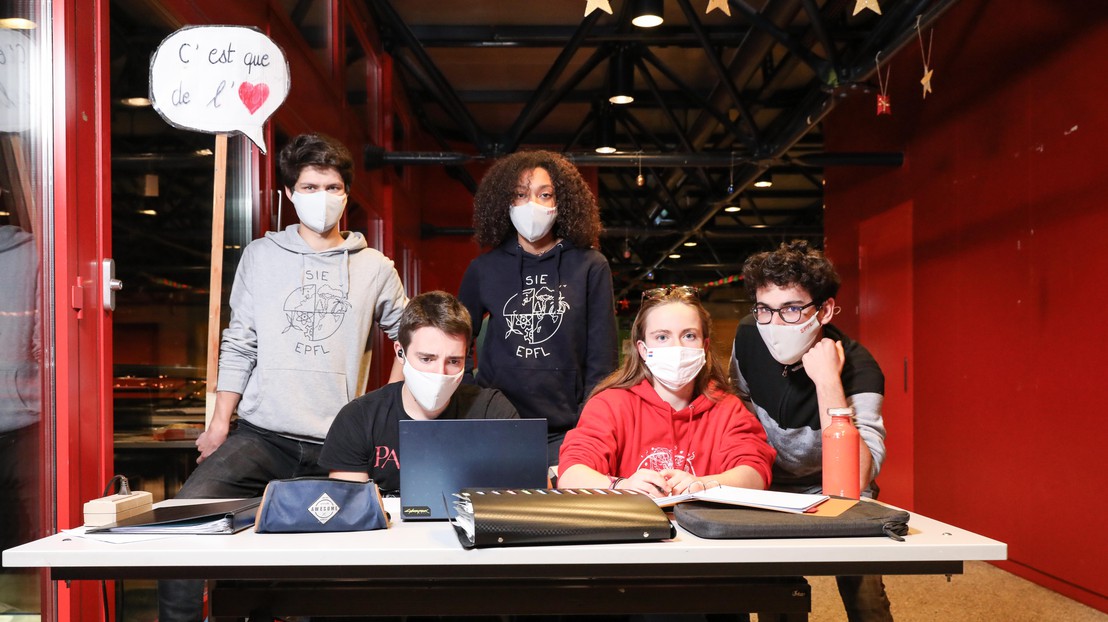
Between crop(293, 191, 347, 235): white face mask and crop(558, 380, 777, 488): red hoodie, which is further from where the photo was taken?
crop(293, 191, 347, 235): white face mask

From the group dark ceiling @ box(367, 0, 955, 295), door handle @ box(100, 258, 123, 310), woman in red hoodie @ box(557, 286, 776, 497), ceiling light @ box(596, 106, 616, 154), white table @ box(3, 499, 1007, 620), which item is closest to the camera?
white table @ box(3, 499, 1007, 620)

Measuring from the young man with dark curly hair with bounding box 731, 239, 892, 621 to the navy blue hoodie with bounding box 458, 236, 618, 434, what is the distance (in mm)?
522

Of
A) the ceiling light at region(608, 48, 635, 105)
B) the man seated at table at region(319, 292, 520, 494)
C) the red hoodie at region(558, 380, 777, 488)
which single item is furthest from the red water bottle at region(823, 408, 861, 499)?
the ceiling light at region(608, 48, 635, 105)

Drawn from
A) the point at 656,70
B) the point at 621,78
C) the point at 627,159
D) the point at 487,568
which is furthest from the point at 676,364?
the point at 656,70

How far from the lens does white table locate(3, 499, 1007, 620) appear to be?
141 centimetres

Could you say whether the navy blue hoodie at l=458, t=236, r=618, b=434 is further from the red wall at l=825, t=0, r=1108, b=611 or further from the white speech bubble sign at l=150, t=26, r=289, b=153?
the red wall at l=825, t=0, r=1108, b=611

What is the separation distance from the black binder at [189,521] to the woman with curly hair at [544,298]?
1.02 metres

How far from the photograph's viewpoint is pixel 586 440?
2111mm

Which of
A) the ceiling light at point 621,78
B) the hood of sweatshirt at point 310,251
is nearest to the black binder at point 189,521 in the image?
the hood of sweatshirt at point 310,251

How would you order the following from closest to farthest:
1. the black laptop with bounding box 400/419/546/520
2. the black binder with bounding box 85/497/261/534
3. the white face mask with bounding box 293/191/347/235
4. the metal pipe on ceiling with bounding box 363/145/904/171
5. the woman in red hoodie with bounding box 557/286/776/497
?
the black binder with bounding box 85/497/261/534 → the black laptop with bounding box 400/419/546/520 → the woman in red hoodie with bounding box 557/286/776/497 → the white face mask with bounding box 293/191/347/235 → the metal pipe on ceiling with bounding box 363/145/904/171

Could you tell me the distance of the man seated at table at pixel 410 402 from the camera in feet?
7.13

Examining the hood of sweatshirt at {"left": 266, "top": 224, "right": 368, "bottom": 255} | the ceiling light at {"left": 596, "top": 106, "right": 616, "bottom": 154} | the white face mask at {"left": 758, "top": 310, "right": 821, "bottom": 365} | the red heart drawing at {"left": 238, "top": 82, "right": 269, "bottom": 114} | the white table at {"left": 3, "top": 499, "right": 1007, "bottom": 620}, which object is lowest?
the white table at {"left": 3, "top": 499, "right": 1007, "bottom": 620}

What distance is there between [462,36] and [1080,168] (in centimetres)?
439

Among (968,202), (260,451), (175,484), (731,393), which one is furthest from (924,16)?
(175,484)
